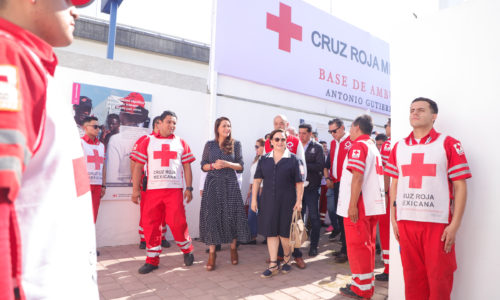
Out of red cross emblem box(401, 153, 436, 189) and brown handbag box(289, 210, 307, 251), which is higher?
red cross emblem box(401, 153, 436, 189)

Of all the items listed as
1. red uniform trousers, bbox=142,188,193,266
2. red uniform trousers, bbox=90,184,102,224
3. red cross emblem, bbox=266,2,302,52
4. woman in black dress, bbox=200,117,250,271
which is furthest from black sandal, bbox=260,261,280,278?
red cross emblem, bbox=266,2,302,52

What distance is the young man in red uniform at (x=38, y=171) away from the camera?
554 mm

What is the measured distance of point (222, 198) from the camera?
3795mm

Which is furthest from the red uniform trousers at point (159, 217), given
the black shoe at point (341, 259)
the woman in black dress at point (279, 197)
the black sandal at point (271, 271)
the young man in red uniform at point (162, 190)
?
the black shoe at point (341, 259)

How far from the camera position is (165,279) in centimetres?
330

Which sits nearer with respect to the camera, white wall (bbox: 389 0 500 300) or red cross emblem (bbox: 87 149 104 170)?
white wall (bbox: 389 0 500 300)

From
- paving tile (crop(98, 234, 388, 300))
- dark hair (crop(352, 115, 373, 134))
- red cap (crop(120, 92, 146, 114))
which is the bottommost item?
paving tile (crop(98, 234, 388, 300))

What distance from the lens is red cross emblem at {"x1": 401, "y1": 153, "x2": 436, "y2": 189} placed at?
223cm

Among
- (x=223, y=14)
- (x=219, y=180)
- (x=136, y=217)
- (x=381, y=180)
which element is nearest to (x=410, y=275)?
(x=381, y=180)

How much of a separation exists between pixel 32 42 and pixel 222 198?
322 cm

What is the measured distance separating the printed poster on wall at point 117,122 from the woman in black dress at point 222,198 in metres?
1.59

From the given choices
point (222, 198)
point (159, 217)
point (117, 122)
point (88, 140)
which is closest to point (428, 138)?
point (222, 198)

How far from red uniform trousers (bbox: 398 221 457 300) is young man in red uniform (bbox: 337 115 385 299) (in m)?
0.57

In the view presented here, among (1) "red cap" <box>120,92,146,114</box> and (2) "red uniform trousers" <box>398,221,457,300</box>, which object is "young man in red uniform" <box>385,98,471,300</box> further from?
(1) "red cap" <box>120,92,146,114</box>
